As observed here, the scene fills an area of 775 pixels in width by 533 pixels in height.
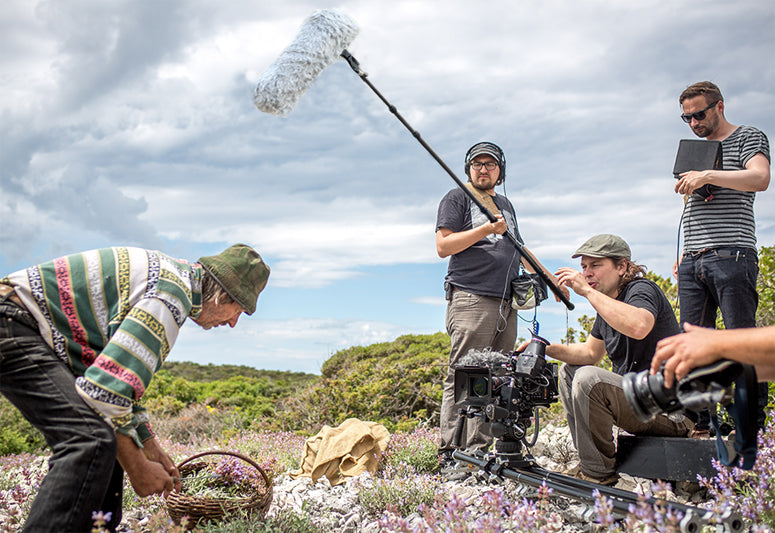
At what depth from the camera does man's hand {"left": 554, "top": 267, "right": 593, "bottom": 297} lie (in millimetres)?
3594

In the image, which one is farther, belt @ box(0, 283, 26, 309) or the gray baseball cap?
the gray baseball cap

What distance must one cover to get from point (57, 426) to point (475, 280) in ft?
9.74

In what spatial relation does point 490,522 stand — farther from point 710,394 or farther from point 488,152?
point 488,152

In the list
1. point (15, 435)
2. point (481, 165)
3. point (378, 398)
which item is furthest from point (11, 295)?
point (15, 435)

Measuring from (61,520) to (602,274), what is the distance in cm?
318

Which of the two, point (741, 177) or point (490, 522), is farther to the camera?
point (741, 177)

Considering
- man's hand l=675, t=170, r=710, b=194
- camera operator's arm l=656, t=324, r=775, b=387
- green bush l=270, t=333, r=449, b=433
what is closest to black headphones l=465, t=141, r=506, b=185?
man's hand l=675, t=170, r=710, b=194

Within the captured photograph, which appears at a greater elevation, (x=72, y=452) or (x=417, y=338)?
(x=417, y=338)

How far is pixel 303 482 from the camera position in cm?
438

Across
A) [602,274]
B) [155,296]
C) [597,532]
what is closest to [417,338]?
[602,274]

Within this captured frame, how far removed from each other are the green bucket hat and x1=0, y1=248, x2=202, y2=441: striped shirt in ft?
0.51

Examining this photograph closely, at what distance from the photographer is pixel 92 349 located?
2.50m

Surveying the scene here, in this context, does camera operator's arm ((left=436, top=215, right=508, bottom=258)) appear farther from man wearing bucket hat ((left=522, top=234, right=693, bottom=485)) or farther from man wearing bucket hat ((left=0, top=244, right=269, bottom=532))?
man wearing bucket hat ((left=0, top=244, right=269, bottom=532))

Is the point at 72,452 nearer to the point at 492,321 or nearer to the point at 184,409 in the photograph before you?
the point at 492,321
